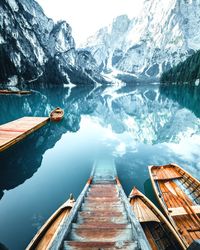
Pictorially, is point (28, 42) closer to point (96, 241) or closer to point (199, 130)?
point (199, 130)

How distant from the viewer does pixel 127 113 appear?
43062 mm

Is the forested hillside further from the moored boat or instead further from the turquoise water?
the moored boat

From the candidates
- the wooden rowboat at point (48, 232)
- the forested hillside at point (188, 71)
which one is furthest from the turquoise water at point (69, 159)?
the forested hillside at point (188, 71)

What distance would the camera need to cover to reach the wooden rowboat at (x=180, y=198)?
760 cm

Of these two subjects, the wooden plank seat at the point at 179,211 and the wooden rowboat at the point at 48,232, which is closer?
the wooden rowboat at the point at 48,232

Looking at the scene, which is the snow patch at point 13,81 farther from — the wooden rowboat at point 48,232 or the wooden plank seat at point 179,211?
the wooden plank seat at point 179,211

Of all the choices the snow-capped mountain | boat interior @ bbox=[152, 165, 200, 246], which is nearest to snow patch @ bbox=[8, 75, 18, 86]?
the snow-capped mountain

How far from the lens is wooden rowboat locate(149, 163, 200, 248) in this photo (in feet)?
24.9

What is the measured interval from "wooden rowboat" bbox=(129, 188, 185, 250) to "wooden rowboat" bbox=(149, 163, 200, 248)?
1.07 feet

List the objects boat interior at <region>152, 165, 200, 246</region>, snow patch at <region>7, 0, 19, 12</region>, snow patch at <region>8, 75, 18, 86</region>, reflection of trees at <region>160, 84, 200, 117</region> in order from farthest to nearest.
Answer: snow patch at <region>7, 0, 19, 12</region> < snow patch at <region>8, 75, 18, 86</region> < reflection of trees at <region>160, 84, 200, 117</region> < boat interior at <region>152, 165, 200, 246</region>

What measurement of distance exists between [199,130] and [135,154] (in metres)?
13.7

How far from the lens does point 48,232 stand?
7.62m

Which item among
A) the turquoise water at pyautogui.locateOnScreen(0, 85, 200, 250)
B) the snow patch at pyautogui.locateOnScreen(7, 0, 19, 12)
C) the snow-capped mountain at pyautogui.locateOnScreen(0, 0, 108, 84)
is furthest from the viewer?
the snow patch at pyautogui.locateOnScreen(7, 0, 19, 12)

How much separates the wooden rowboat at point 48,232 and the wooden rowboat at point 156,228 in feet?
11.3
